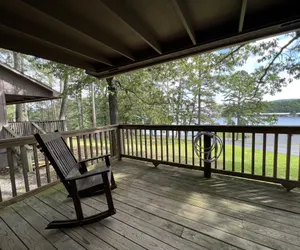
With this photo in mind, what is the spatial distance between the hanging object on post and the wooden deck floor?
417 millimetres

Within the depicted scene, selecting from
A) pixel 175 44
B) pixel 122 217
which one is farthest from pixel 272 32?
pixel 122 217

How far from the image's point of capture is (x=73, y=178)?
1.83 m

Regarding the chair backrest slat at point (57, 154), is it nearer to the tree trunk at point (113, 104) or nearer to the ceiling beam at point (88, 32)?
the ceiling beam at point (88, 32)

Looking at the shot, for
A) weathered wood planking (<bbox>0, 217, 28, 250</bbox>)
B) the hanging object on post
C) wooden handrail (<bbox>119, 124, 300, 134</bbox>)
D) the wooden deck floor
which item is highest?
wooden handrail (<bbox>119, 124, 300, 134</bbox>)

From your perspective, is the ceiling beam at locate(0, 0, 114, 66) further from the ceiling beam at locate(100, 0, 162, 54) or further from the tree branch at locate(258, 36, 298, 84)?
the tree branch at locate(258, 36, 298, 84)

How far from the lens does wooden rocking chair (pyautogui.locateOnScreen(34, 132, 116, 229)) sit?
6.20ft

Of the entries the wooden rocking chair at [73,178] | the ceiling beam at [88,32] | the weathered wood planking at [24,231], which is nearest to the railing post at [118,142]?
the wooden rocking chair at [73,178]

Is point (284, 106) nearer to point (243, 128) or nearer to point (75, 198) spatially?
point (243, 128)

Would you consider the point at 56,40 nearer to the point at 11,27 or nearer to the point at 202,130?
the point at 11,27

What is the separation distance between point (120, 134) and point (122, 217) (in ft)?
8.36

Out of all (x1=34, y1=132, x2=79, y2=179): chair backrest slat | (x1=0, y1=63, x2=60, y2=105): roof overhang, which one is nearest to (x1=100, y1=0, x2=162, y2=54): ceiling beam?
(x1=34, y1=132, x2=79, y2=179): chair backrest slat

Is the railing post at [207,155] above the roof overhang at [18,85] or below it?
below

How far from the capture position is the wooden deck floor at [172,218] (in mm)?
1644

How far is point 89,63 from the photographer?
3.24 meters
